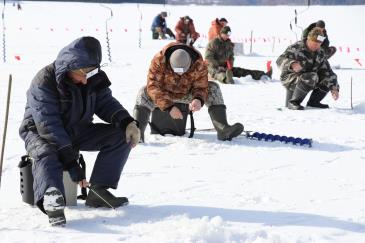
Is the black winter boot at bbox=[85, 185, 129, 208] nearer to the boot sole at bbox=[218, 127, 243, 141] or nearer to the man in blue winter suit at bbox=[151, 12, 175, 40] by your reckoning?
the boot sole at bbox=[218, 127, 243, 141]

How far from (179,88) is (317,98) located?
3.31 m

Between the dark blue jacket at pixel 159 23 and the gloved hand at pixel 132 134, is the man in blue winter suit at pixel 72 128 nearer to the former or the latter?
the gloved hand at pixel 132 134

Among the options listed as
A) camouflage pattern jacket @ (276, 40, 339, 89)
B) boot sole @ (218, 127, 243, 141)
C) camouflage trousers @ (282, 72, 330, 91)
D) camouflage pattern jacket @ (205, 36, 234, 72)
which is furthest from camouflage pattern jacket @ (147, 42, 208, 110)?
camouflage pattern jacket @ (205, 36, 234, 72)

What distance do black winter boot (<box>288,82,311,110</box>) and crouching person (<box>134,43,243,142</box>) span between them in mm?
2531

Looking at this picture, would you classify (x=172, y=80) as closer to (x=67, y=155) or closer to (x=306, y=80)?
(x=67, y=155)

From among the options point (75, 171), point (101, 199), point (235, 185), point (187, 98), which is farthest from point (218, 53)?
point (75, 171)

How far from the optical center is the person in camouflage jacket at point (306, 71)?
8758 mm

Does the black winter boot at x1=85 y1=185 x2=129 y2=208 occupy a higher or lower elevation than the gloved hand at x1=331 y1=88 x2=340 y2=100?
lower

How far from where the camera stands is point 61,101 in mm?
3988

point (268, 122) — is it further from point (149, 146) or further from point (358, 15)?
point (358, 15)

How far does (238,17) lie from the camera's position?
128 feet

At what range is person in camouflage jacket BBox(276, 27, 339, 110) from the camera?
8758mm

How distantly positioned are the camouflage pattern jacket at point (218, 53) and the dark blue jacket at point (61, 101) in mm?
8326

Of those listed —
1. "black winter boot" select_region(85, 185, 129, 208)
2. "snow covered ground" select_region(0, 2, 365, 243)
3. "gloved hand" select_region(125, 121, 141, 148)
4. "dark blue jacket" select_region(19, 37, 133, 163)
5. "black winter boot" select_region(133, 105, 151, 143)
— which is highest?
"dark blue jacket" select_region(19, 37, 133, 163)
